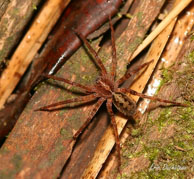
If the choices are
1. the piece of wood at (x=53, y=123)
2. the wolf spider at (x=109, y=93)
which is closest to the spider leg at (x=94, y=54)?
the wolf spider at (x=109, y=93)

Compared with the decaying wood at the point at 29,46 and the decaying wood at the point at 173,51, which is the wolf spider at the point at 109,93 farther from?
the decaying wood at the point at 29,46

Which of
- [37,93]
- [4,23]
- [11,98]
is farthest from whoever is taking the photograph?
[11,98]

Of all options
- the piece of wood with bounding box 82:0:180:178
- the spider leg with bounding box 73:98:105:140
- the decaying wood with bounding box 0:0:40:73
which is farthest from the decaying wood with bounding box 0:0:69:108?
the piece of wood with bounding box 82:0:180:178

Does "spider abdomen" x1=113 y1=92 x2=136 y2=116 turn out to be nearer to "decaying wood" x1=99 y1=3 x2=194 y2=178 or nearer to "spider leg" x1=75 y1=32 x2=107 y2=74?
"decaying wood" x1=99 y1=3 x2=194 y2=178

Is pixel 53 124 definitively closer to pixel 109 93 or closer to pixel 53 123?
pixel 53 123

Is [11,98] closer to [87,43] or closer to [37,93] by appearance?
[37,93]

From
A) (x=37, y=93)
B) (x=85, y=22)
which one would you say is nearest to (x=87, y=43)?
(x=85, y=22)
